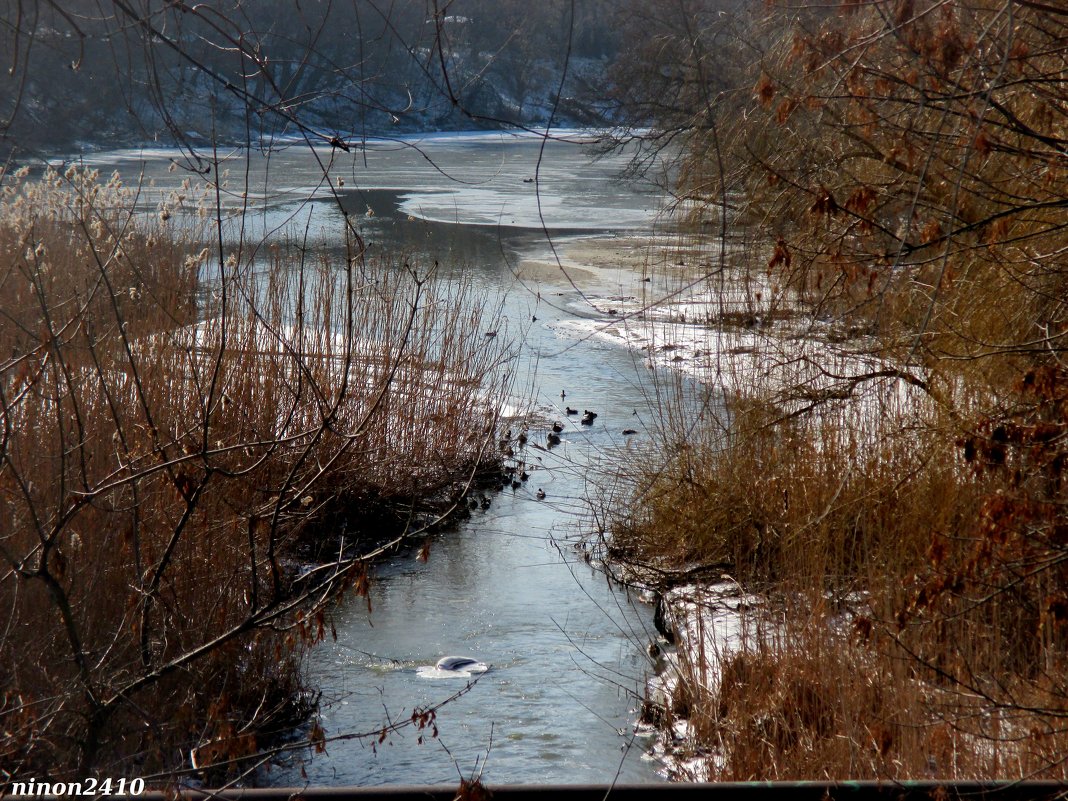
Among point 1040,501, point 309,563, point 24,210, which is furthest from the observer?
point 24,210

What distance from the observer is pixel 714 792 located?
2.57m

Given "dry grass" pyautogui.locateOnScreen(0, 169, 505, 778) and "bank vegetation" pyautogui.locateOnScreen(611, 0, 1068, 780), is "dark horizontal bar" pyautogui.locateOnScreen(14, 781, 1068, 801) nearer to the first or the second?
"bank vegetation" pyautogui.locateOnScreen(611, 0, 1068, 780)

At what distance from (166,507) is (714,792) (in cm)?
227

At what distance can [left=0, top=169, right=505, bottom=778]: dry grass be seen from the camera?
2.51m

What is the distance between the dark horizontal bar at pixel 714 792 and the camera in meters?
2.51

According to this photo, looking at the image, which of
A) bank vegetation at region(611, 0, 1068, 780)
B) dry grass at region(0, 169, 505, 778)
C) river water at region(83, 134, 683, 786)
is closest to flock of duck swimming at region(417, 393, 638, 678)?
river water at region(83, 134, 683, 786)

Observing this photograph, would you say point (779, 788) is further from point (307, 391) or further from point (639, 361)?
point (639, 361)

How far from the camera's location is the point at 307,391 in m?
5.98

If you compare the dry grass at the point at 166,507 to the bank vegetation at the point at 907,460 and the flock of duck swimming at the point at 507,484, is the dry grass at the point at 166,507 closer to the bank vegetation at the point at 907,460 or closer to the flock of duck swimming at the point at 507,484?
the flock of duck swimming at the point at 507,484

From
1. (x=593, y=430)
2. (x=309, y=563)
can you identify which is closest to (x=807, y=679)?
(x=309, y=563)

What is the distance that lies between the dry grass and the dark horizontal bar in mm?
360

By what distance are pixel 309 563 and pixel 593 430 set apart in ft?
9.55

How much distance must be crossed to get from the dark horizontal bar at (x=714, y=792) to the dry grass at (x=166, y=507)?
0.36 metres

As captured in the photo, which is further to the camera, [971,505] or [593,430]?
[593,430]
